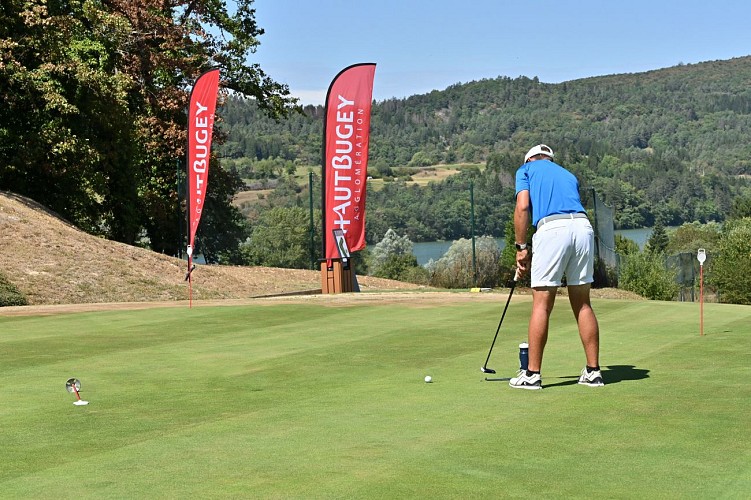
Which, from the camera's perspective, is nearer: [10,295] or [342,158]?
[10,295]

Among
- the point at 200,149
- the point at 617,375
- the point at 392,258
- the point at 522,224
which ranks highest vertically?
the point at 200,149

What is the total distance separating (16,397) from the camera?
29.9ft

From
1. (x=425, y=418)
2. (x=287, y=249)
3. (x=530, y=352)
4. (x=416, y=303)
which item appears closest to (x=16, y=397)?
(x=425, y=418)

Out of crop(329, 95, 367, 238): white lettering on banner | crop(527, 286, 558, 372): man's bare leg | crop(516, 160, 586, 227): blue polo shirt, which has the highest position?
crop(329, 95, 367, 238): white lettering on banner

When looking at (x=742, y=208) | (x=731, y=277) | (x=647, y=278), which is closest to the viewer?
(x=647, y=278)

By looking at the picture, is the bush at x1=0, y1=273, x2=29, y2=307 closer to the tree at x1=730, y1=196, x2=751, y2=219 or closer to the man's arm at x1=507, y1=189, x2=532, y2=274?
the man's arm at x1=507, y1=189, x2=532, y2=274

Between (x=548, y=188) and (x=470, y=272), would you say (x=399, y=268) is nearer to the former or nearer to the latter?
(x=470, y=272)

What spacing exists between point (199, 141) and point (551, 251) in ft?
61.7

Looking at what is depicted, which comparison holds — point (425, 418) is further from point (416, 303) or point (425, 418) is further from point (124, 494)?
point (416, 303)

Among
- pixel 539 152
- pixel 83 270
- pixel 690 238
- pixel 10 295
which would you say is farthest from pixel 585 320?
pixel 690 238

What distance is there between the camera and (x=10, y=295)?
74.2 feet

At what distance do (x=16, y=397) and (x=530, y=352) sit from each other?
4.19 metres

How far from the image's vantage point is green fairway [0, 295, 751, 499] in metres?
5.91

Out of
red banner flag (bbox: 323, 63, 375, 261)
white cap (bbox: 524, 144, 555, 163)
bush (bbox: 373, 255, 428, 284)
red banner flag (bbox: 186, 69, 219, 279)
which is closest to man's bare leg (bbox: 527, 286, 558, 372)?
white cap (bbox: 524, 144, 555, 163)
